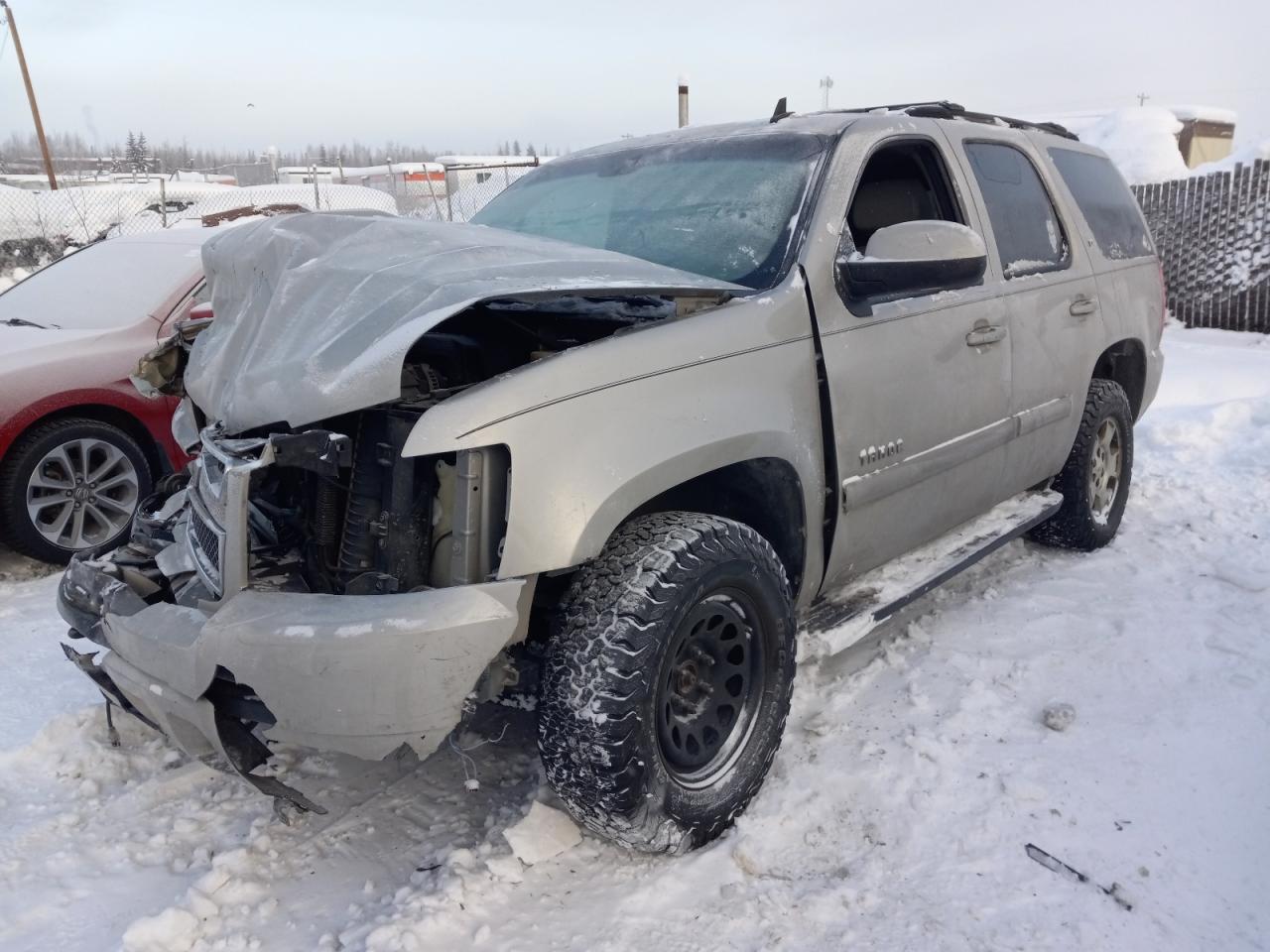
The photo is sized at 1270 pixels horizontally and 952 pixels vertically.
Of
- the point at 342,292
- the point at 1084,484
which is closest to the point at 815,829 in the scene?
the point at 342,292

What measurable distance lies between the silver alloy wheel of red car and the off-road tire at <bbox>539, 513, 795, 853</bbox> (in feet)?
11.7

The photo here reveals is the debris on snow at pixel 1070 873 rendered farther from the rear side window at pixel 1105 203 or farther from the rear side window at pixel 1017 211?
the rear side window at pixel 1105 203

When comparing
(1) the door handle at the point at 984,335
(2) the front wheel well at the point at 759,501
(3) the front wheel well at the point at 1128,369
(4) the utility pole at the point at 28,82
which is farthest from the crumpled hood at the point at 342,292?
(4) the utility pole at the point at 28,82

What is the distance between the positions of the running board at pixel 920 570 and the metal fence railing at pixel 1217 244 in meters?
8.95

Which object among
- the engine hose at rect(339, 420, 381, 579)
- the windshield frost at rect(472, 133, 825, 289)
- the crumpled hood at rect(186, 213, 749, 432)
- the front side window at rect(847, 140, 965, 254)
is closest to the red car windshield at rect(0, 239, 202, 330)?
the windshield frost at rect(472, 133, 825, 289)

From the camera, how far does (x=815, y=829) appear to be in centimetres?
268

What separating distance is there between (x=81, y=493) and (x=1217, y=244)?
1269cm

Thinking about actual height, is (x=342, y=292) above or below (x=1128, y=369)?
above

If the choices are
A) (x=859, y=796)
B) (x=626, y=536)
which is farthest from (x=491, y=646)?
(x=859, y=796)

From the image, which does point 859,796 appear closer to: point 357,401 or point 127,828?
point 357,401

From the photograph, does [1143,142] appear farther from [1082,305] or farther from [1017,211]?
[1017,211]

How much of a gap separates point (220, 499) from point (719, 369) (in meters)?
1.33

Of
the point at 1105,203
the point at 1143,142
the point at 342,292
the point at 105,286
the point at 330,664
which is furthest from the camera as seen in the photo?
the point at 1143,142

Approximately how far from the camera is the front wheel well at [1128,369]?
478cm
